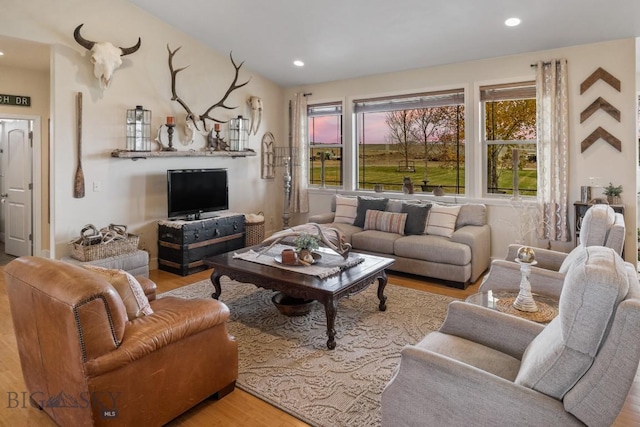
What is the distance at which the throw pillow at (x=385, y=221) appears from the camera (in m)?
5.08

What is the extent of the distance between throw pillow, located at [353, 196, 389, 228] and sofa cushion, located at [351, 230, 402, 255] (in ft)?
1.33

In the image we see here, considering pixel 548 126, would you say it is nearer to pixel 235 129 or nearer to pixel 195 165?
pixel 235 129

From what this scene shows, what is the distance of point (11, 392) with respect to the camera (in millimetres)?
2383

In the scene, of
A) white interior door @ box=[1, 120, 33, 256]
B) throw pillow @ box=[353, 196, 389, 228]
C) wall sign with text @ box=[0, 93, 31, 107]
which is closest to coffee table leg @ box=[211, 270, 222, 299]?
throw pillow @ box=[353, 196, 389, 228]

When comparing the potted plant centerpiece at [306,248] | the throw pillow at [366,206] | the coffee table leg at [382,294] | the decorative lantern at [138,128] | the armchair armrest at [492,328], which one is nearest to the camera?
the armchair armrest at [492,328]

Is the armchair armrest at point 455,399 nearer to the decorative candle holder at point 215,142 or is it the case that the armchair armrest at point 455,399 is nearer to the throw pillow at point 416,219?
the throw pillow at point 416,219

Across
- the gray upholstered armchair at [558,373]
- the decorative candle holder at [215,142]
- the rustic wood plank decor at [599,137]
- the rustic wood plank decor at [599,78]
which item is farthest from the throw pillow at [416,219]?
the gray upholstered armchair at [558,373]

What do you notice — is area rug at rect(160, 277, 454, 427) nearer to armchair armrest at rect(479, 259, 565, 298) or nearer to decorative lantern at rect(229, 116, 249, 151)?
armchair armrest at rect(479, 259, 565, 298)

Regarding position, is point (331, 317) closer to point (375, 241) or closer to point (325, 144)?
point (375, 241)

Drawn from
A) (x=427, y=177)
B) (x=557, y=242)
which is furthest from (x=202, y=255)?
(x=557, y=242)

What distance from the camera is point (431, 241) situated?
15.1 ft

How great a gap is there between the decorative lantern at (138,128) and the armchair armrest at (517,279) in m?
4.12

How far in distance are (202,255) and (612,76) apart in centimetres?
513

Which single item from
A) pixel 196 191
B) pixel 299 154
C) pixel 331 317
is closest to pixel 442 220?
pixel 331 317
